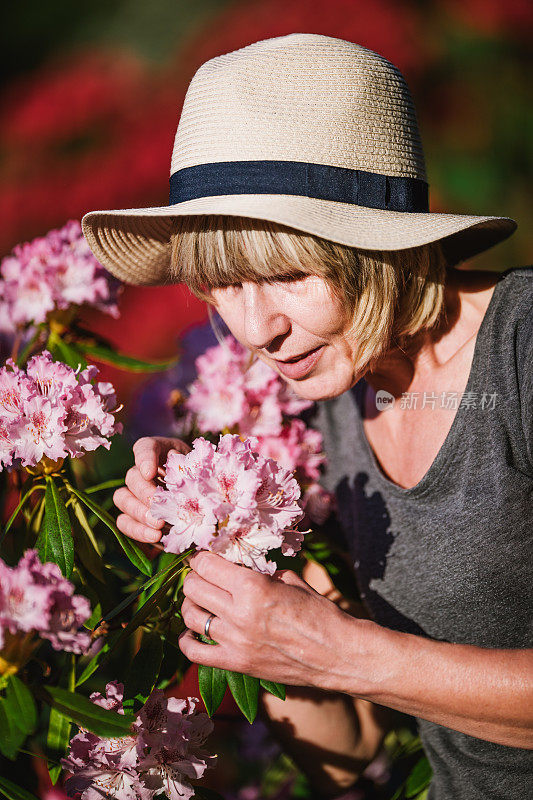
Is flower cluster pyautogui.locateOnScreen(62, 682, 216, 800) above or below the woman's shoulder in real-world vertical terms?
below

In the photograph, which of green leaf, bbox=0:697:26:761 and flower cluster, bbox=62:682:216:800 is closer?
green leaf, bbox=0:697:26:761

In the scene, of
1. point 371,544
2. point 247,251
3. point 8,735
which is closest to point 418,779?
point 371,544

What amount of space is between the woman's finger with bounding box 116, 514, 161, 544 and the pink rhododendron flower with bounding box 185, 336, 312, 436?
39 cm

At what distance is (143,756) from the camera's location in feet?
3.35

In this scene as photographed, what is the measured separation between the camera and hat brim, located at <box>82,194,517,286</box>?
1042mm

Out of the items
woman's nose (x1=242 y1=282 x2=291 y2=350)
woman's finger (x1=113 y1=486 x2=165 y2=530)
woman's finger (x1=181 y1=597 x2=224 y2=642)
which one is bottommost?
woman's finger (x1=181 y1=597 x2=224 y2=642)

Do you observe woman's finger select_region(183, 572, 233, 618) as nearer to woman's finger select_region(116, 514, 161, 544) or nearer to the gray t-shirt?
woman's finger select_region(116, 514, 161, 544)

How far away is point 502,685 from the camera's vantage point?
100 centimetres

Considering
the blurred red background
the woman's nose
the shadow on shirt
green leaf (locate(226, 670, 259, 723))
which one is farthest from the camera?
the blurred red background

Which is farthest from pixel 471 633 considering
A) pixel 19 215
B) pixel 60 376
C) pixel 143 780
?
pixel 19 215

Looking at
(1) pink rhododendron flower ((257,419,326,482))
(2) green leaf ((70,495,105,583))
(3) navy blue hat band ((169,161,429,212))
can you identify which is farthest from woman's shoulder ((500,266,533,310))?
(2) green leaf ((70,495,105,583))

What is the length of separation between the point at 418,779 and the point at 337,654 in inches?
30.7

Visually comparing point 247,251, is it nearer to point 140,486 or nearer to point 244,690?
point 140,486

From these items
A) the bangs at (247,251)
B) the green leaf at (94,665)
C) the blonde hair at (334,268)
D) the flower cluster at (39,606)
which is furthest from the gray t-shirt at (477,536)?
the flower cluster at (39,606)
